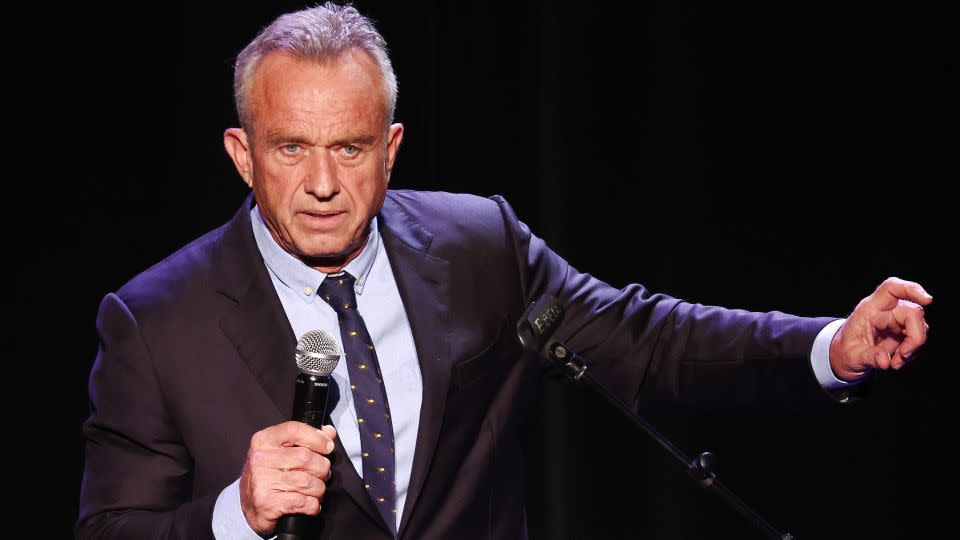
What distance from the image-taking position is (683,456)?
61.6 inches

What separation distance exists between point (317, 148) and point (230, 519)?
61 centimetres

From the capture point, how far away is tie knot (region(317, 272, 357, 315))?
1.91 meters

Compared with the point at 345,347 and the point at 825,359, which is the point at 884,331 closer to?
the point at 825,359

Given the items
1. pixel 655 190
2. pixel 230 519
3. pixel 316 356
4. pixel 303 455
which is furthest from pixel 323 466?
pixel 655 190

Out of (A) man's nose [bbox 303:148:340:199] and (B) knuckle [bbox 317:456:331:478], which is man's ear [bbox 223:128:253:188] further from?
(B) knuckle [bbox 317:456:331:478]

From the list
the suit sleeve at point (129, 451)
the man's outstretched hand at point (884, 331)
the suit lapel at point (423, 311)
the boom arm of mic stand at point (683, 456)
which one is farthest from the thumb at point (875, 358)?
the suit sleeve at point (129, 451)

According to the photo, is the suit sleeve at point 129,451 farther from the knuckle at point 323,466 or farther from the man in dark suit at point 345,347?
the knuckle at point 323,466

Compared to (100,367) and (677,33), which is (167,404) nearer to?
(100,367)

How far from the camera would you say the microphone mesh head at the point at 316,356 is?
1450 millimetres

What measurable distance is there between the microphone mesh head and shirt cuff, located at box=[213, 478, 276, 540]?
27cm

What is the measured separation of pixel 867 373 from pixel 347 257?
918mm

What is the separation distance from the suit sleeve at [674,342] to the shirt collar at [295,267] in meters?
0.33

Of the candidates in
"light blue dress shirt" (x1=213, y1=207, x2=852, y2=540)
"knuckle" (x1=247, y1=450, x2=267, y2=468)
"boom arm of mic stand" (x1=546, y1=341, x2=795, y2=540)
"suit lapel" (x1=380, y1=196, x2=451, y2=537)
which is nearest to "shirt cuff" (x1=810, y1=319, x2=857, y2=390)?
"light blue dress shirt" (x1=213, y1=207, x2=852, y2=540)

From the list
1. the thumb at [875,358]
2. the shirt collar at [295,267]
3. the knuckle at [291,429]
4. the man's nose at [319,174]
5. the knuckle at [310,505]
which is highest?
the man's nose at [319,174]
